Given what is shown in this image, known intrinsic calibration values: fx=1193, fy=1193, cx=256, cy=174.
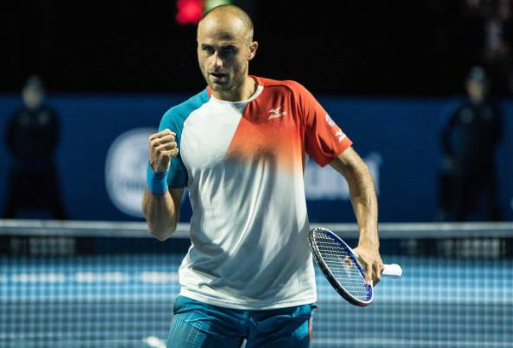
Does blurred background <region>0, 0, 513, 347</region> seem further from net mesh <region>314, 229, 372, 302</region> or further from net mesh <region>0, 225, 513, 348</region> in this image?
net mesh <region>314, 229, 372, 302</region>

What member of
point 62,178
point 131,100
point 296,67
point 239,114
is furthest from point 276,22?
point 239,114

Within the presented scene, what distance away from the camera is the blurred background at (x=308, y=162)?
1113cm

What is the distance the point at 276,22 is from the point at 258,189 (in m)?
11.2

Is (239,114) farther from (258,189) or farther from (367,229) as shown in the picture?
(367,229)

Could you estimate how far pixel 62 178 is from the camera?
47.0 ft

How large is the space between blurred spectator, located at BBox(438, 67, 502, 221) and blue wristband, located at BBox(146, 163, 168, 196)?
9880mm

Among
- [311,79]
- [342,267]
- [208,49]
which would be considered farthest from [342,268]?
[311,79]

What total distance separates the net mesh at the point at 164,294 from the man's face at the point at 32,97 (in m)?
1.61

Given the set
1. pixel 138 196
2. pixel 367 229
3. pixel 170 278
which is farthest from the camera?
pixel 138 196

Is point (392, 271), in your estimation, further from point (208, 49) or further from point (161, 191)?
point (208, 49)

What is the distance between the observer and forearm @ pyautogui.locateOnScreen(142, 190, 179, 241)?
15.4ft

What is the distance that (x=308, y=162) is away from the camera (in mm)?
14195

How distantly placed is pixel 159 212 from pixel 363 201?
2.68ft

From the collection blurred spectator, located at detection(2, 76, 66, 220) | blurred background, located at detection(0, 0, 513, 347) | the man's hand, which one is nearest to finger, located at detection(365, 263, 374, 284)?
the man's hand
